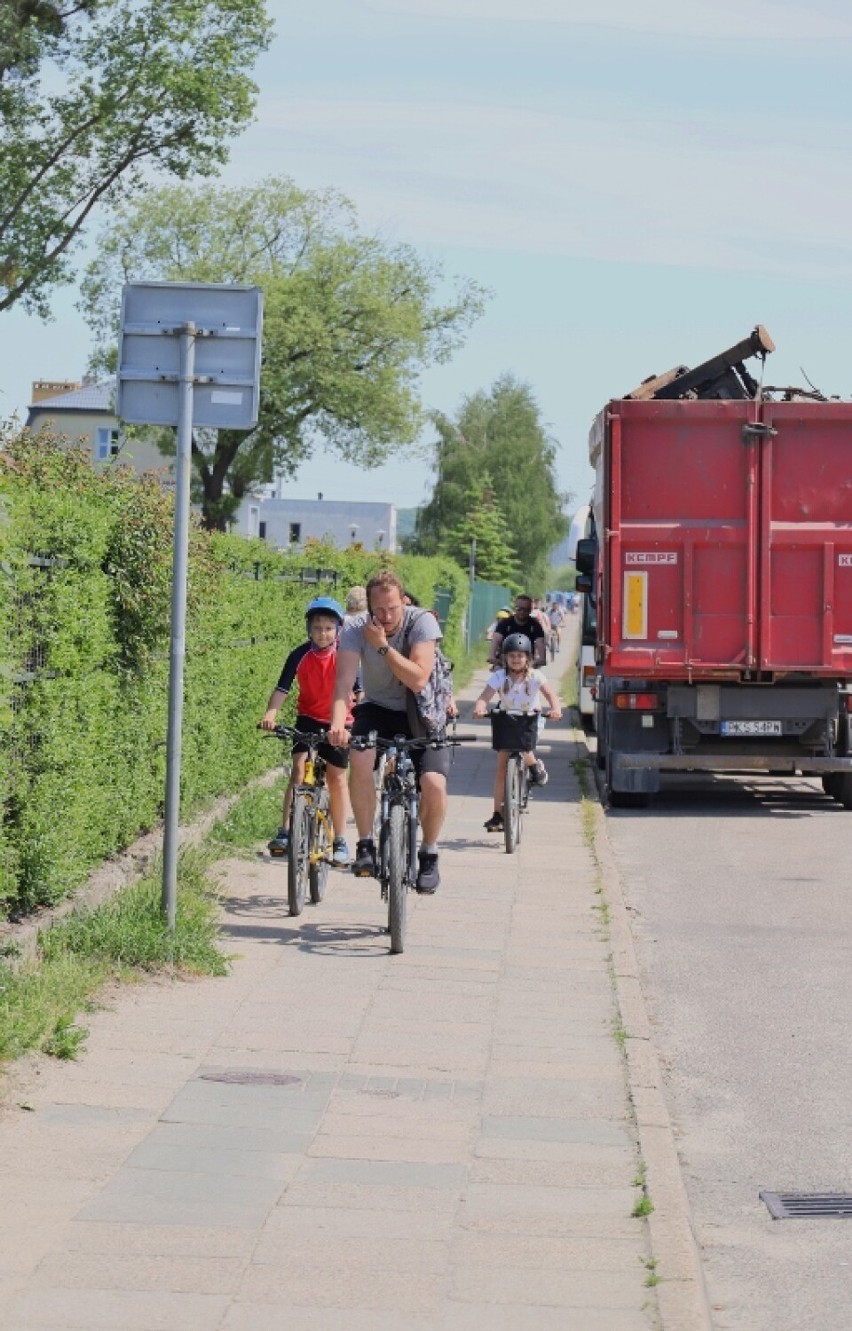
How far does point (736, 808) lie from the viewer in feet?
63.4

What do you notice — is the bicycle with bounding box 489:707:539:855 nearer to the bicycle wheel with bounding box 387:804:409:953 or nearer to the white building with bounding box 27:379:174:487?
the bicycle wheel with bounding box 387:804:409:953

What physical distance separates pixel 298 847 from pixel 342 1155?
15.0 feet

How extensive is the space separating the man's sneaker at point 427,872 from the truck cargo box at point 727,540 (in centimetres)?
762

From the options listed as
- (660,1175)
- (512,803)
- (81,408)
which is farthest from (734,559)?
(81,408)

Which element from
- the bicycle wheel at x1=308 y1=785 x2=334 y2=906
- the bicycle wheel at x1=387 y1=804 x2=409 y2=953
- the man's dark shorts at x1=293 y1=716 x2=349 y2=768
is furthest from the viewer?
the man's dark shorts at x1=293 y1=716 x2=349 y2=768

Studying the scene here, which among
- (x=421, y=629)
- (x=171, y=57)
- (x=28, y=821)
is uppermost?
(x=171, y=57)

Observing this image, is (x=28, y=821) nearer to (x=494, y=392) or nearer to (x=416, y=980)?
(x=416, y=980)

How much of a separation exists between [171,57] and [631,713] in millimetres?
24848

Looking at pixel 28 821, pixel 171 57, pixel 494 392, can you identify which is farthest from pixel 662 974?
pixel 494 392

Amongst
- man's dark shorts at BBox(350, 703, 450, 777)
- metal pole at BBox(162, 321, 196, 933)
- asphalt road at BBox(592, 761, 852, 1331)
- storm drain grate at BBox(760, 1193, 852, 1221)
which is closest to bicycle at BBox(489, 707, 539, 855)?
asphalt road at BBox(592, 761, 852, 1331)

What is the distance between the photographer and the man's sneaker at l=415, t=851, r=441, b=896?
35.0 feet

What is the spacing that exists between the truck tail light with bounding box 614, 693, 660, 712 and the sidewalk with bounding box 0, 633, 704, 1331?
8070 millimetres

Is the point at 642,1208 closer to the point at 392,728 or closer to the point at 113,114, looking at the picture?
the point at 392,728

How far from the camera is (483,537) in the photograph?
310 ft
